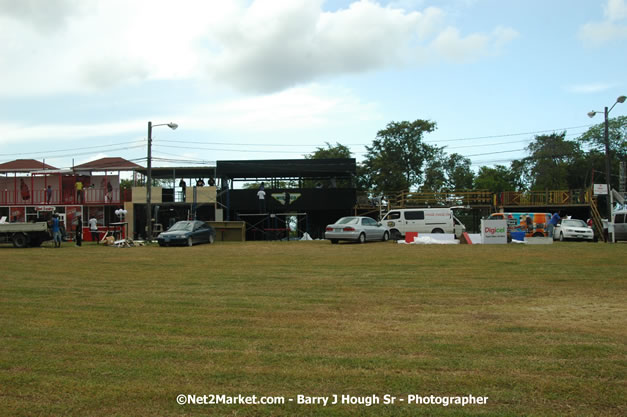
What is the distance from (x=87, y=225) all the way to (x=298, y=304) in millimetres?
34740

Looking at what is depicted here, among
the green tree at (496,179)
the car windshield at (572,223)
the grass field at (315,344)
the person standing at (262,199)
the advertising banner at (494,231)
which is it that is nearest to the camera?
the grass field at (315,344)

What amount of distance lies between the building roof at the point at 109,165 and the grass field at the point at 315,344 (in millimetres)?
29207

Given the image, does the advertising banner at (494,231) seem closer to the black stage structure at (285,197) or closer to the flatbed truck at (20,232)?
the black stage structure at (285,197)

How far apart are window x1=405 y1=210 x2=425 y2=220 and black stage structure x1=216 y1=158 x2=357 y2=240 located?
8.78 metres

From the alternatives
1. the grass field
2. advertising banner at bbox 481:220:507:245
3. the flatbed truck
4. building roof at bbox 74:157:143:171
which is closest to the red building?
building roof at bbox 74:157:143:171

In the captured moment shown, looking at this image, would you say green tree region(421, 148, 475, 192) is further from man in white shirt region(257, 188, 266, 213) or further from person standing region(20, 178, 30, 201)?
person standing region(20, 178, 30, 201)

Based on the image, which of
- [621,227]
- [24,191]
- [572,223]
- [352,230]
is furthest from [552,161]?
[24,191]

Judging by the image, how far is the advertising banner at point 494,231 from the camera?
24.1m

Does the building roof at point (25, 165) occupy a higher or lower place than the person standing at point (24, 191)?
higher

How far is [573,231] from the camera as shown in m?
28.9

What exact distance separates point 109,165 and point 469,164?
146 ft

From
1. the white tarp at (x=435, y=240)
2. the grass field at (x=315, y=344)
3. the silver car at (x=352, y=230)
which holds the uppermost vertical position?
the silver car at (x=352, y=230)

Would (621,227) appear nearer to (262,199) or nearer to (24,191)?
(262,199)

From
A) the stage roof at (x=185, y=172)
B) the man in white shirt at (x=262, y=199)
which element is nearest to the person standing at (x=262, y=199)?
the man in white shirt at (x=262, y=199)
